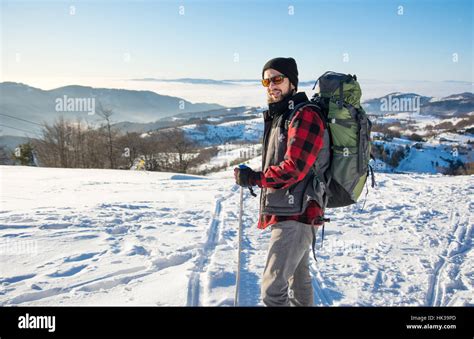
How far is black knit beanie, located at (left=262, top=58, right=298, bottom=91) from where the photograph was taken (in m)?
2.70

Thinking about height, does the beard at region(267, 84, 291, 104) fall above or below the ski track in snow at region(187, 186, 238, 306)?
above

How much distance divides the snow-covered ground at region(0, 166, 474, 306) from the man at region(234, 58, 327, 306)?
1.36 metres

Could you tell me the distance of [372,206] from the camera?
8.66 meters

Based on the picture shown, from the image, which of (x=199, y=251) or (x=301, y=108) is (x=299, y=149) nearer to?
(x=301, y=108)

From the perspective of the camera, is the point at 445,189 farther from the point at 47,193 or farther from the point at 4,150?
the point at 4,150

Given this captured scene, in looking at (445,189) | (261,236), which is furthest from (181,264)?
(445,189)

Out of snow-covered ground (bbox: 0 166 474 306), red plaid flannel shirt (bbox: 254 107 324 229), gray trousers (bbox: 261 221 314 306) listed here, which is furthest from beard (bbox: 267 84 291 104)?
snow-covered ground (bbox: 0 166 474 306)

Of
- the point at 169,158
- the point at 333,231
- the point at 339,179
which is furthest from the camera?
the point at 169,158

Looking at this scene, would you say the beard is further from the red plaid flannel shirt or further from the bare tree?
the bare tree

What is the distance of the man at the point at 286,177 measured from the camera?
7.97 feet

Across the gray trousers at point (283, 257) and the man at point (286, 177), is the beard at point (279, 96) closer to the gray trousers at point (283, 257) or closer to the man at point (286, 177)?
the man at point (286, 177)

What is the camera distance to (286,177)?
97.0 inches

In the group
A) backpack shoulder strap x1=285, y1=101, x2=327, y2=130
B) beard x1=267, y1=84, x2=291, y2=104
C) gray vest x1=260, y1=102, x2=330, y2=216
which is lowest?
gray vest x1=260, y1=102, x2=330, y2=216
